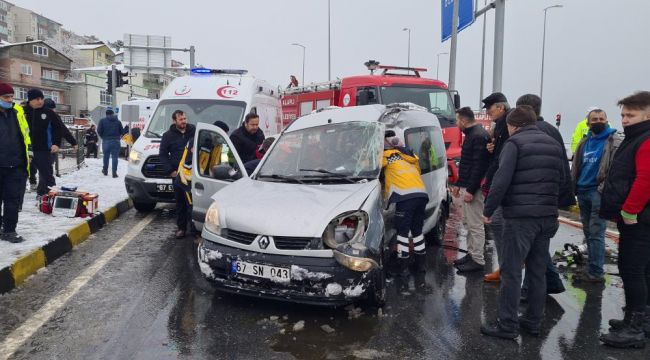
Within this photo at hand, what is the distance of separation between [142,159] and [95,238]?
1.82 m

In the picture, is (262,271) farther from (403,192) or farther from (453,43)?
(453,43)

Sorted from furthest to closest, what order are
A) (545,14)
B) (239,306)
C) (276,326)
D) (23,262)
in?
(545,14) → (23,262) → (239,306) → (276,326)

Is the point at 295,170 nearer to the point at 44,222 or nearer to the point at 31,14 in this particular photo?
the point at 44,222

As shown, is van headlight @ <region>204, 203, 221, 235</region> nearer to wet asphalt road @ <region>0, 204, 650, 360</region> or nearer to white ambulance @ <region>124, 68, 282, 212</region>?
wet asphalt road @ <region>0, 204, 650, 360</region>

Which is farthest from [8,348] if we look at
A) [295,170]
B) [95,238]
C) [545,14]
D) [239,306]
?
[545,14]

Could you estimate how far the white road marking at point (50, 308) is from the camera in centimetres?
362

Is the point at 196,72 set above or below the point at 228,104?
above

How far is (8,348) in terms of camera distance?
140 inches

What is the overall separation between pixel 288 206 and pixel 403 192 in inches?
50.3

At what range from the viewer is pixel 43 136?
8680 mm

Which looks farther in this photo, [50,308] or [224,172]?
[224,172]

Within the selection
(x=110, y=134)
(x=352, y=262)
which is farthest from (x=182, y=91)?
(x=352, y=262)

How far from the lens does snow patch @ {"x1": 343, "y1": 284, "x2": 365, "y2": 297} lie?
402cm

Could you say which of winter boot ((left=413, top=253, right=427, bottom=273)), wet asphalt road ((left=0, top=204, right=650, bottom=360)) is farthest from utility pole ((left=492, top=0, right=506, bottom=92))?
winter boot ((left=413, top=253, right=427, bottom=273))
